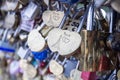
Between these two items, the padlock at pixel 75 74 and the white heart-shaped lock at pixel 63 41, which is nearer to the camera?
the white heart-shaped lock at pixel 63 41

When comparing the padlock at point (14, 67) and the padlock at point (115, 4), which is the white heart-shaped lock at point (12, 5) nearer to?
the padlock at point (14, 67)

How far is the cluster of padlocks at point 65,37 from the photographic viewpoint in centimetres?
79

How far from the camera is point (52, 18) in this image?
0.95 meters

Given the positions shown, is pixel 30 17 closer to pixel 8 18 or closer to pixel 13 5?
pixel 13 5

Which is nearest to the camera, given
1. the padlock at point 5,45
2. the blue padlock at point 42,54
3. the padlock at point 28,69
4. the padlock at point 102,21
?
the padlock at point 102,21

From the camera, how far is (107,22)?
89 cm

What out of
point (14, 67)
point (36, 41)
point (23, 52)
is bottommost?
point (14, 67)

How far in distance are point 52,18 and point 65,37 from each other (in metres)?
0.15

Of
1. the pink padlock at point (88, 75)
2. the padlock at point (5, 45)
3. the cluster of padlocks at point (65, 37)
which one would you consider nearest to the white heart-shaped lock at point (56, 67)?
the cluster of padlocks at point (65, 37)

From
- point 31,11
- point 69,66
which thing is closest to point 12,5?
point 31,11

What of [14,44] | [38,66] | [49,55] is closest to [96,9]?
[49,55]

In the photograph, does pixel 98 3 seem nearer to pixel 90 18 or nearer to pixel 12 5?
pixel 90 18

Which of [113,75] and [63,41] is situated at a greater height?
[63,41]

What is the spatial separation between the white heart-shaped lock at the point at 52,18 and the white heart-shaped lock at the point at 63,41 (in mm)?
80
